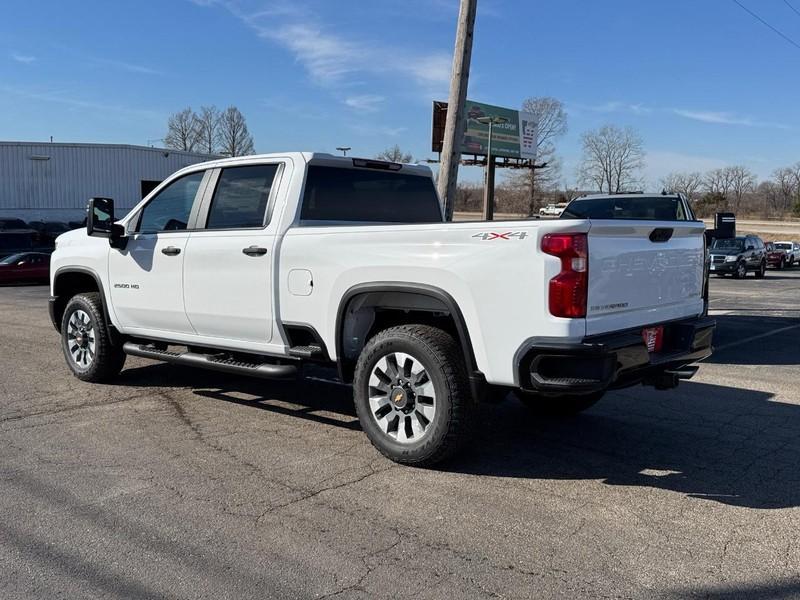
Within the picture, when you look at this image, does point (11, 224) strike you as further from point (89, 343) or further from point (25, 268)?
point (89, 343)

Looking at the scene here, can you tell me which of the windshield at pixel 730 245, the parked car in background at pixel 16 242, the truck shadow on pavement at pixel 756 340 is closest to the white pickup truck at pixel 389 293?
the truck shadow on pavement at pixel 756 340

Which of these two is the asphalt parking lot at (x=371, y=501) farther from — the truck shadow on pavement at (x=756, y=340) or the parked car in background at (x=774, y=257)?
the parked car in background at (x=774, y=257)

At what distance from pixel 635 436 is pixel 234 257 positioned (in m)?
3.37

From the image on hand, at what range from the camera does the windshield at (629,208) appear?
38.7 feet

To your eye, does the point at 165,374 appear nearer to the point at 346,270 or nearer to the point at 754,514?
the point at 346,270

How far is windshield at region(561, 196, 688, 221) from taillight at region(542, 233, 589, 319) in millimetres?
7821

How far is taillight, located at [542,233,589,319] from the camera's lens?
13.6 feet

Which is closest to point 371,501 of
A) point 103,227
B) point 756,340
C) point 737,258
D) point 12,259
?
point 103,227

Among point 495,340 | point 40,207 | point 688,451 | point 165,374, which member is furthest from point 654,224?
point 40,207

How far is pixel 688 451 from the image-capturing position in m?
5.40

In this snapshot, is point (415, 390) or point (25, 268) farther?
point (25, 268)

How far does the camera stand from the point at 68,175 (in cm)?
4219

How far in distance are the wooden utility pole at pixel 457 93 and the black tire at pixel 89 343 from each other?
568 centimetres

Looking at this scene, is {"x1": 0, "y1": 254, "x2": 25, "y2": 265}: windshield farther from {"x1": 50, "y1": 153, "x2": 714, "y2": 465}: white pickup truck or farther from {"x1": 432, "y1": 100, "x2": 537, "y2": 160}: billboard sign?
{"x1": 432, "y1": 100, "x2": 537, "y2": 160}: billboard sign
